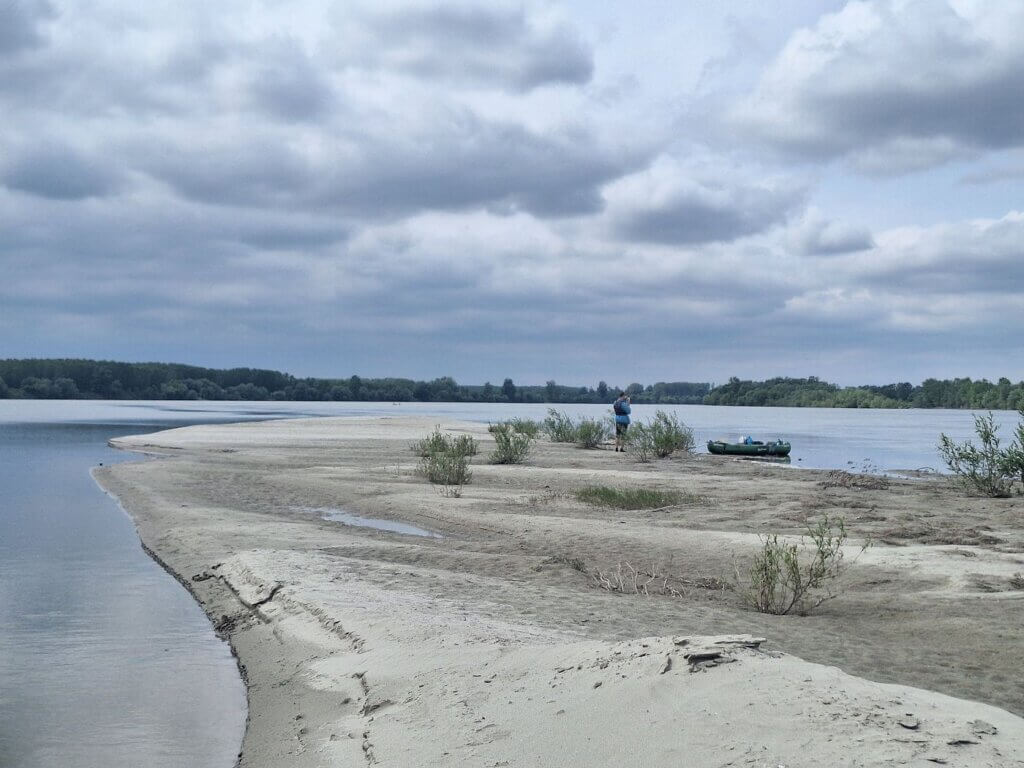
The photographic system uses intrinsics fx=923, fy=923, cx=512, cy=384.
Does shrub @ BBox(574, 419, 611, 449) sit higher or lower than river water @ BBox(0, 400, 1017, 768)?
higher

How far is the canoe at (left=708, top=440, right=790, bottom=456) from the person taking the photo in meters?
36.1

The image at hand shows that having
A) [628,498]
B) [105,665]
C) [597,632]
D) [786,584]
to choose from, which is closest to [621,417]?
[628,498]

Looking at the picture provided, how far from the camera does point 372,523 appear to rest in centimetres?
1764

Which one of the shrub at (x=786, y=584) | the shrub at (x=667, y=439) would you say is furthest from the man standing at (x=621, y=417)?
the shrub at (x=786, y=584)

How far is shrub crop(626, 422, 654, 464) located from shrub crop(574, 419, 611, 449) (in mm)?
3929

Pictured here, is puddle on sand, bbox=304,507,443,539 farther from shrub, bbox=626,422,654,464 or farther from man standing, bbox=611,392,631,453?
man standing, bbox=611,392,631,453

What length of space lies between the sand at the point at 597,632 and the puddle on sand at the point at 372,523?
0.32 meters

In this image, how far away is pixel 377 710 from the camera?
6449mm

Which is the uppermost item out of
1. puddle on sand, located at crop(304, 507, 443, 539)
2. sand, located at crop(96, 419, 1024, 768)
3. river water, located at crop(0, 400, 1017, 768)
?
sand, located at crop(96, 419, 1024, 768)

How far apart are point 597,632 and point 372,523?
33.5 ft

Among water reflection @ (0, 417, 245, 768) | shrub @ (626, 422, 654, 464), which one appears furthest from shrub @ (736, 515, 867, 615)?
shrub @ (626, 422, 654, 464)

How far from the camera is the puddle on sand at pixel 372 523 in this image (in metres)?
16.4

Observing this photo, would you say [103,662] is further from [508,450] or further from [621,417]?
[621,417]

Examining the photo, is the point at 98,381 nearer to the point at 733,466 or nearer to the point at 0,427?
the point at 0,427
